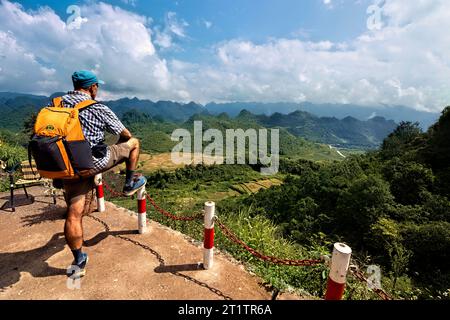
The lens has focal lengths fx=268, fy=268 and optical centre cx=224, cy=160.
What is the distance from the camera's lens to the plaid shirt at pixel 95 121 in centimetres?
296

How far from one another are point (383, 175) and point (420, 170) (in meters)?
3.52

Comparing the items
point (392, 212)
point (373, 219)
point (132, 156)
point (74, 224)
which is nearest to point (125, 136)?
point (132, 156)

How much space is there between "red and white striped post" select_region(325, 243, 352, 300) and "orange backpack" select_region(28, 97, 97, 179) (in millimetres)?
2699

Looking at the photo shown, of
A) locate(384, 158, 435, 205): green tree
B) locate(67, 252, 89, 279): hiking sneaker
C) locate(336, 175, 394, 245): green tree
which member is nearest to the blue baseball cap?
locate(67, 252, 89, 279): hiking sneaker

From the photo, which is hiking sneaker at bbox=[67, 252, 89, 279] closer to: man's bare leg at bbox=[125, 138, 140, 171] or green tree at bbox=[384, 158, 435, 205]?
man's bare leg at bbox=[125, 138, 140, 171]

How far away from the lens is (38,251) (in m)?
4.05

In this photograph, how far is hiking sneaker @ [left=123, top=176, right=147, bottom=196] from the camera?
3.55 metres

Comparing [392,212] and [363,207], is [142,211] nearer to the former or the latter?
[363,207]

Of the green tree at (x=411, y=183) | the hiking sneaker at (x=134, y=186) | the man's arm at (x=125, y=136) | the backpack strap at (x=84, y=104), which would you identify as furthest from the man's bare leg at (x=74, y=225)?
the green tree at (x=411, y=183)

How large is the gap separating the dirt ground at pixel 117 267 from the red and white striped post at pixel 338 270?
2.35 feet

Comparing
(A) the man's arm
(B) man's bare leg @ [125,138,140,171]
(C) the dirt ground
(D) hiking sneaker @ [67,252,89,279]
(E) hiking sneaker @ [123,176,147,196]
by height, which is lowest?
(C) the dirt ground

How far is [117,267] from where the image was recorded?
3564 mm

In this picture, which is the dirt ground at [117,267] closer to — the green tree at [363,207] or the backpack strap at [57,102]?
the backpack strap at [57,102]
